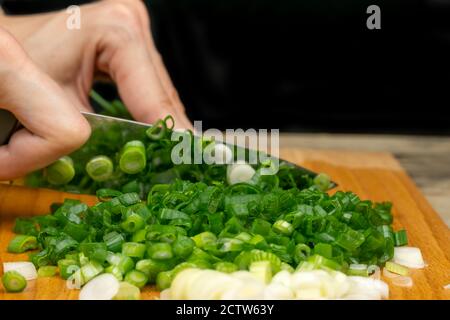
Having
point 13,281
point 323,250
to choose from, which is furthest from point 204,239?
point 13,281

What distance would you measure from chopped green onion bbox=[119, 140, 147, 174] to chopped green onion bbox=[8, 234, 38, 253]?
1.09ft

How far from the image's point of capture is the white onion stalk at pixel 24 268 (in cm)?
151

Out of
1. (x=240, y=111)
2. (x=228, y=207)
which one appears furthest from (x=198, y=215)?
(x=240, y=111)

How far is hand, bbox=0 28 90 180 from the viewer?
1.64 metres

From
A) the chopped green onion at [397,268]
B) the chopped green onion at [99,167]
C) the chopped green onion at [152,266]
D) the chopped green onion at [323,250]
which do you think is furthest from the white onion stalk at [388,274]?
the chopped green onion at [99,167]

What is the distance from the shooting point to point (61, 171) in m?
1.99

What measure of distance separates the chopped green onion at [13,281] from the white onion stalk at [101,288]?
4.3 inches

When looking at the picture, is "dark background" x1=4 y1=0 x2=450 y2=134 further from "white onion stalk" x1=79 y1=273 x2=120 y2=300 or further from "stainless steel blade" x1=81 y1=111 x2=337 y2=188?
"white onion stalk" x1=79 y1=273 x2=120 y2=300

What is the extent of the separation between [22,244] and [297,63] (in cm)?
231

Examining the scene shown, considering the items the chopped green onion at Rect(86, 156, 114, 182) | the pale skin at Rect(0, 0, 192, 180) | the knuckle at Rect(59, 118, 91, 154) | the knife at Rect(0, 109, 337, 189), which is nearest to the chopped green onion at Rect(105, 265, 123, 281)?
the knuckle at Rect(59, 118, 91, 154)

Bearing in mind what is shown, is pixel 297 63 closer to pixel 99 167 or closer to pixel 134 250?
pixel 99 167
